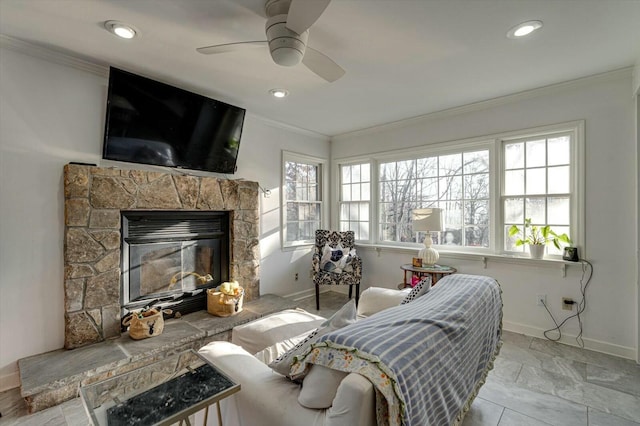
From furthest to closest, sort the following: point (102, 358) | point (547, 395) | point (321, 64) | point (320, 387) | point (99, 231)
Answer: point (99, 231)
point (102, 358)
point (547, 395)
point (321, 64)
point (320, 387)

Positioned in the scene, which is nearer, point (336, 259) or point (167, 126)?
point (167, 126)

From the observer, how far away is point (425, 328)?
1238 millimetres

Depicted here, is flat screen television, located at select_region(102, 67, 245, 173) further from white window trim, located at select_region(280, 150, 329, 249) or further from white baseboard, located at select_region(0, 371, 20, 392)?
white baseboard, located at select_region(0, 371, 20, 392)

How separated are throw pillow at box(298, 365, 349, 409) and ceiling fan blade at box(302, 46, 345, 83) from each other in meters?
1.75

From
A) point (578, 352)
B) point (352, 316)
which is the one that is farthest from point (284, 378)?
point (578, 352)

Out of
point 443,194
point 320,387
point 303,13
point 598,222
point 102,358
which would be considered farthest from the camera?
point 443,194

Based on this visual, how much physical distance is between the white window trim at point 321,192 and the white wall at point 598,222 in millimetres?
2349

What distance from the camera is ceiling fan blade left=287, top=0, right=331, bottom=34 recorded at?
4.63 feet

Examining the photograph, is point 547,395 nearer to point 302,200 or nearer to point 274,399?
point 274,399

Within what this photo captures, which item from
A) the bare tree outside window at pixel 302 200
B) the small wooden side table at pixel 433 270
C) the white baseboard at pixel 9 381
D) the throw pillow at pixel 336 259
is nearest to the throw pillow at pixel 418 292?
the small wooden side table at pixel 433 270

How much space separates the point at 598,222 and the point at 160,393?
361 centimetres

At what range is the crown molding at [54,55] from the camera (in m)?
2.19

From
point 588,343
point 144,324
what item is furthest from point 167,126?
point 588,343

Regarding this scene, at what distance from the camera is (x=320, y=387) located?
107cm
